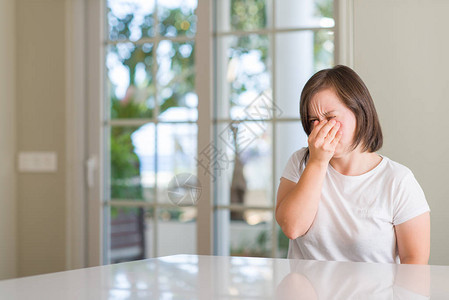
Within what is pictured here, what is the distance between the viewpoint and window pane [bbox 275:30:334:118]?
9.45 ft

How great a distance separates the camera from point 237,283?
36.3 inches

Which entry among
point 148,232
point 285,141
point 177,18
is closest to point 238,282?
point 285,141

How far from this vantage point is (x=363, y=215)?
1559 millimetres

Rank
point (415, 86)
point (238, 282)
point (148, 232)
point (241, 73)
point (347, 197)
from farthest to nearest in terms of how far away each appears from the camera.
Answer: point (148, 232)
point (241, 73)
point (415, 86)
point (347, 197)
point (238, 282)

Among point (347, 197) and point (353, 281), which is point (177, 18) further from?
point (353, 281)

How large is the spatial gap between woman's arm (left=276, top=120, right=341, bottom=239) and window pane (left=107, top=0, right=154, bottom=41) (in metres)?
1.88

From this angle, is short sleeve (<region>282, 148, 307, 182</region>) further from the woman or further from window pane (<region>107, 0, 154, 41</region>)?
window pane (<region>107, 0, 154, 41</region>)

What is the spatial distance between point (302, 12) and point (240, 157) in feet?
3.06

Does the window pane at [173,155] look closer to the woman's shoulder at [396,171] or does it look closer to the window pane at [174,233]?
the window pane at [174,233]

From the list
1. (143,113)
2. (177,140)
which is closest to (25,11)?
(143,113)

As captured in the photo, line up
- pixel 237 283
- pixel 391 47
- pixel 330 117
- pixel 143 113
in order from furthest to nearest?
1. pixel 143 113
2. pixel 391 47
3. pixel 330 117
4. pixel 237 283

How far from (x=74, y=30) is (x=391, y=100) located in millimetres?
1826

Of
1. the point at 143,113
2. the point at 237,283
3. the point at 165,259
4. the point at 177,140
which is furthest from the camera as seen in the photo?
the point at 143,113

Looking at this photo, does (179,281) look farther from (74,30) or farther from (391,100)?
(74,30)
